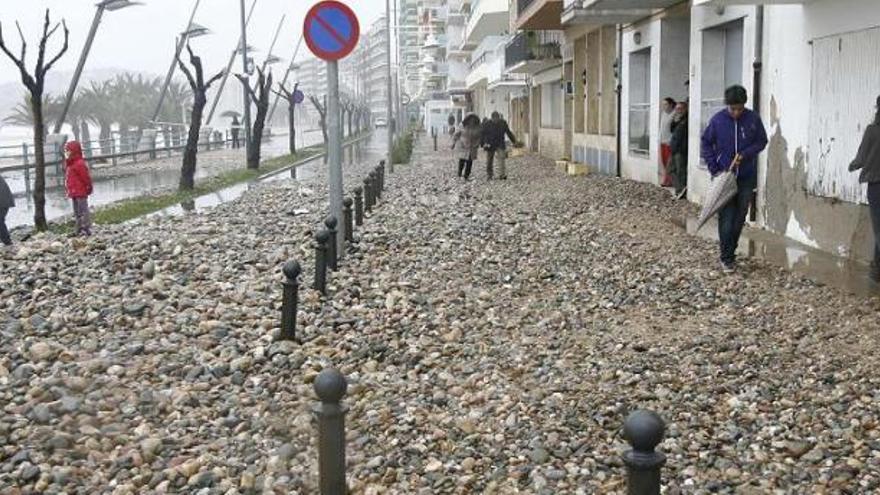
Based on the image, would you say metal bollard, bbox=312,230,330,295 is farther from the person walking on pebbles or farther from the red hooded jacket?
the person walking on pebbles

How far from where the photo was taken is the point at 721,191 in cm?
920

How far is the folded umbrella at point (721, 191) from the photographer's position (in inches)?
361

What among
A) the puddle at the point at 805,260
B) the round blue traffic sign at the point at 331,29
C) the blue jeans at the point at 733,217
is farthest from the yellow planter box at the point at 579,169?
the round blue traffic sign at the point at 331,29

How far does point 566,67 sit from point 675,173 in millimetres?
13481

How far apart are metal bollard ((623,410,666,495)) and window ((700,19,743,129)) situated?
40.0 feet

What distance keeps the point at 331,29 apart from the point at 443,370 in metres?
4.36

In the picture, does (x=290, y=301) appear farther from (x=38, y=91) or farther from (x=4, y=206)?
(x=38, y=91)

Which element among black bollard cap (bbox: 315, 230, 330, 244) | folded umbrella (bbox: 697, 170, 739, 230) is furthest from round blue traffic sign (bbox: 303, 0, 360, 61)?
folded umbrella (bbox: 697, 170, 739, 230)

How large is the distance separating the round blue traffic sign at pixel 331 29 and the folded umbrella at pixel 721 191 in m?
3.75

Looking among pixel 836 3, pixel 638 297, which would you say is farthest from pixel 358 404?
pixel 836 3

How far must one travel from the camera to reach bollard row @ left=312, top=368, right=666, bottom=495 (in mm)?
3180

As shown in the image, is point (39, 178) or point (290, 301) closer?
point (290, 301)

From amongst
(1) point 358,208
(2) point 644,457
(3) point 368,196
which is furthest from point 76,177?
(2) point 644,457

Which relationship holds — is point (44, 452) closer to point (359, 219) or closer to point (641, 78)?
point (359, 219)
